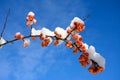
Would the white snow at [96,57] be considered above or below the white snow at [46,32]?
below

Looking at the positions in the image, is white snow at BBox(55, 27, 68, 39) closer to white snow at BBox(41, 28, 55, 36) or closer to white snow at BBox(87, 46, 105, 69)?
white snow at BBox(41, 28, 55, 36)

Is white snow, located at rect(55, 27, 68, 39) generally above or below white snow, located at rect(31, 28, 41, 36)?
below

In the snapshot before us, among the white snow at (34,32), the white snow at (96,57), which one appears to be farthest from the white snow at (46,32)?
the white snow at (96,57)

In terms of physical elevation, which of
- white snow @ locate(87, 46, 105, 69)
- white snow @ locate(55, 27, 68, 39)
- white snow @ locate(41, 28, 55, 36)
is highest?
white snow @ locate(41, 28, 55, 36)

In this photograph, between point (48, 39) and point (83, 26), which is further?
point (48, 39)

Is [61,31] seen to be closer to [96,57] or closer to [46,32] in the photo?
[46,32]

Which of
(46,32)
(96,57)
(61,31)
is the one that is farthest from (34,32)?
(96,57)

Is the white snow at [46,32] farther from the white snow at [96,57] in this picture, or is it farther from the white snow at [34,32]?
the white snow at [96,57]

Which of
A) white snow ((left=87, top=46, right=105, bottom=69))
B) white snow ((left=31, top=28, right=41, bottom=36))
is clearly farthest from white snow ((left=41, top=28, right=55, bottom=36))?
white snow ((left=87, top=46, right=105, bottom=69))

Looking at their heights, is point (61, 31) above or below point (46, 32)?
below

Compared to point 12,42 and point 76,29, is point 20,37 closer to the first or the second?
point 12,42

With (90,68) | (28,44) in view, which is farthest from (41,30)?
(90,68)
